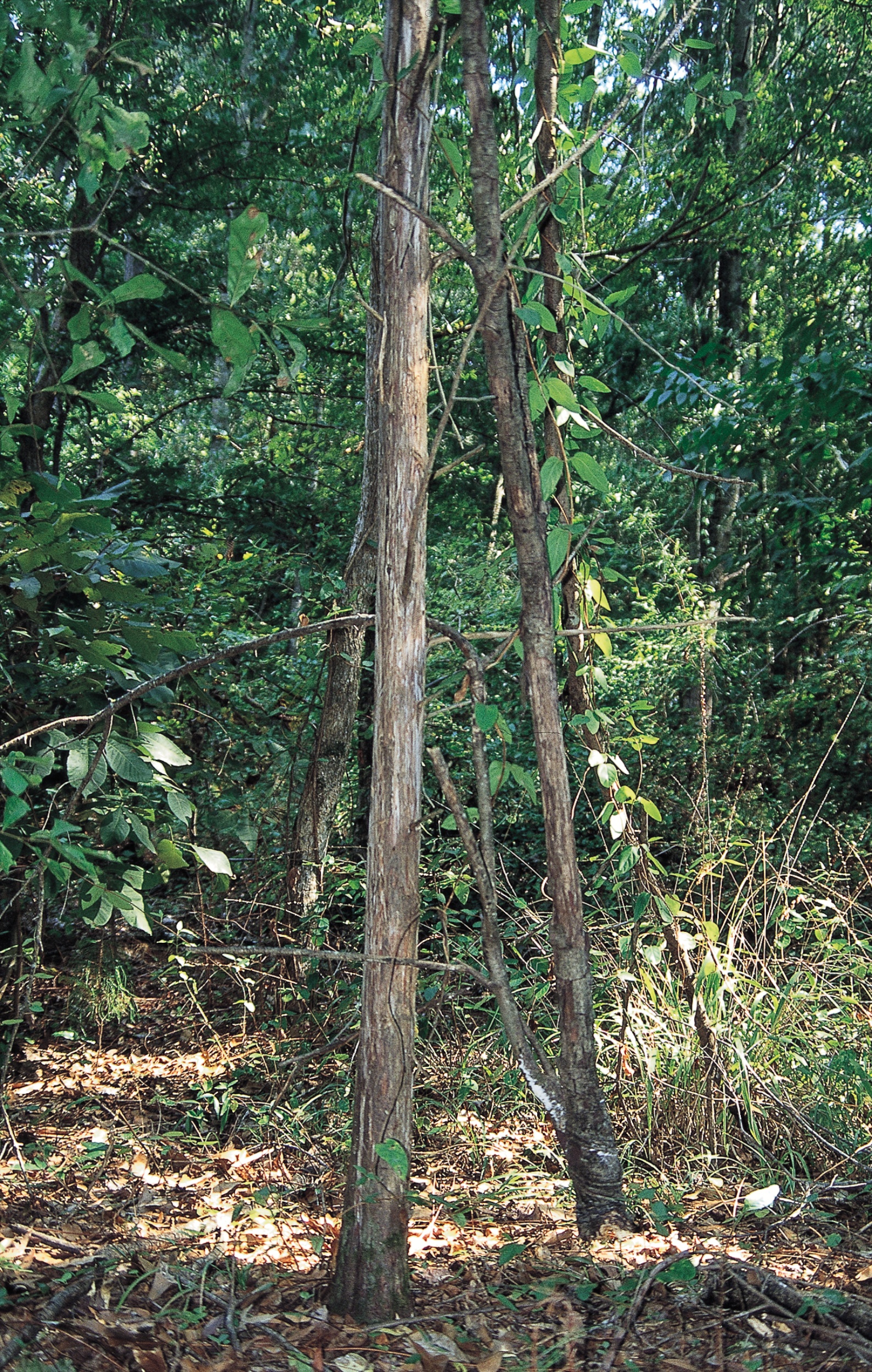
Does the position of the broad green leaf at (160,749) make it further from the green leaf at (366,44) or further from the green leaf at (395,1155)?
the green leaf at (366,44)

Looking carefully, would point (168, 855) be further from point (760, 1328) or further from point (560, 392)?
point (760, 1328)

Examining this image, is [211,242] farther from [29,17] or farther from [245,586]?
[29,17]

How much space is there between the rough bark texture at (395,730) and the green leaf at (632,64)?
1.70ft

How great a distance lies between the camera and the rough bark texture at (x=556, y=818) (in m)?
2.33

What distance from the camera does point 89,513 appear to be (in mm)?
2814

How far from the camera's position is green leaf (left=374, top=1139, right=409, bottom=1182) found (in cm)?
209

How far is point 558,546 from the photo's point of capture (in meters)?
2.57

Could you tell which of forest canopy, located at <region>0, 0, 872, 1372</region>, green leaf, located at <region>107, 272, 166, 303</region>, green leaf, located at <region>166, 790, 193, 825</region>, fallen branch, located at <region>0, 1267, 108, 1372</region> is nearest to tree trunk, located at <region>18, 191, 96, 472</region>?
forest canopy, located at <region>0, 0, 872, 1372</region>

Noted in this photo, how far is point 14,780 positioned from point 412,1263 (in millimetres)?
1662

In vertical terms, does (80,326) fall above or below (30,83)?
below

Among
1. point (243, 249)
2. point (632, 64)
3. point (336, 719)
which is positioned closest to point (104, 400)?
point (243, 249)

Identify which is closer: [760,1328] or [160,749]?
[760,1328]

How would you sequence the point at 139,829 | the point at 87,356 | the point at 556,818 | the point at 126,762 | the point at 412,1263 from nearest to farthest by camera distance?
the point at 87,356
the point at 556,818
the point at 412,1263
the point at 126,762
the point at 139,829

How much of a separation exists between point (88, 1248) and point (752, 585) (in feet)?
14.4
